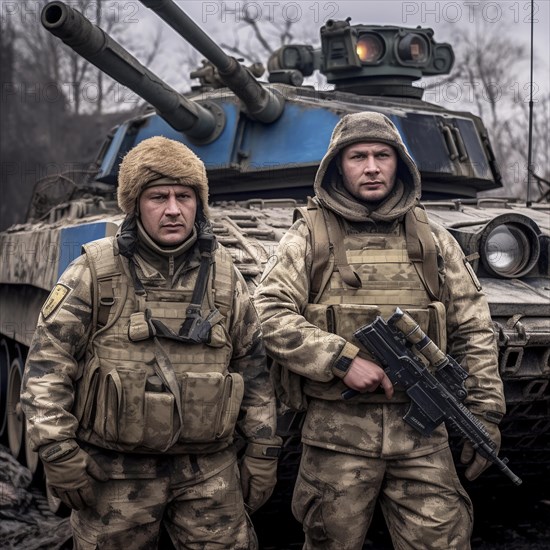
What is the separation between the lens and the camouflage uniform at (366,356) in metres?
3.73

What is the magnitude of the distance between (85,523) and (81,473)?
261 mm

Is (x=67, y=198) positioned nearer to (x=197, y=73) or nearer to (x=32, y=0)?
(x=197, y=73)

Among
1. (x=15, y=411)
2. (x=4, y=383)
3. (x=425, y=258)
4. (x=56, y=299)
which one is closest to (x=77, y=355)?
(x=56, y=299)

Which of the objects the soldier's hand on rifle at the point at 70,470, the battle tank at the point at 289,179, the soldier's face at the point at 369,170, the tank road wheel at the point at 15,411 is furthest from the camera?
the tank road wheel at the point at 15,411

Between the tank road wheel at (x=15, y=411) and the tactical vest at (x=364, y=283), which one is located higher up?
the tactical vest at (x=364, y=283)

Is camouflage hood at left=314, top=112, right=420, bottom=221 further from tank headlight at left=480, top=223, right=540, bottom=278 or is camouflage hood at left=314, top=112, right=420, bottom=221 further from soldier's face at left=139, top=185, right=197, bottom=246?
tank headlight at left=480, top=223, right=540, bottom=278

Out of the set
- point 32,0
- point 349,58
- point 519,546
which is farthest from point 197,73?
point 32,0

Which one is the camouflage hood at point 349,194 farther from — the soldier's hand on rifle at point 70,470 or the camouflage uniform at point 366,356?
the soldier's hand on rifle at point 70,470

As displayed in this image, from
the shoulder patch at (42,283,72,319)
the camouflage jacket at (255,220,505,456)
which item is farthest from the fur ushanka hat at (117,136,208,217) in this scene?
the camouflage jacket at (255,220,505,456)

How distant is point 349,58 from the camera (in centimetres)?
811

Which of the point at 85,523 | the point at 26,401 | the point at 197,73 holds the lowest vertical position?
the point at 85,523

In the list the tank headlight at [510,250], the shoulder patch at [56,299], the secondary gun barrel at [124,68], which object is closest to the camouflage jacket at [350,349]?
the shoulder patch at [56,299]

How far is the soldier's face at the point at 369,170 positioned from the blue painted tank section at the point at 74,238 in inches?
75.0

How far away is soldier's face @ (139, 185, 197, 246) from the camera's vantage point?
11.6ft
